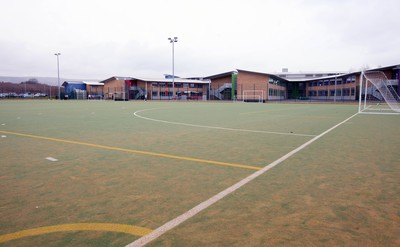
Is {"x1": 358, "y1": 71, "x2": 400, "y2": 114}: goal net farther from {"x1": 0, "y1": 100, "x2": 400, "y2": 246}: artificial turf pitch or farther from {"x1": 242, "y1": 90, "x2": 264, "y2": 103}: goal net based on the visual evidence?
{"x1": 0, "y1": 100, "x2": 400, "y2": 246}: artificial turf pitch

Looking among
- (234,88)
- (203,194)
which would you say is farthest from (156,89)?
(203,194)

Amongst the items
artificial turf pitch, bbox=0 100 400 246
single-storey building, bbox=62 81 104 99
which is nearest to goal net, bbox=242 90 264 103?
single-storey building, bbox=62 81 104 99

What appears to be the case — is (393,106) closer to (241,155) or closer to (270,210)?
(241,155)

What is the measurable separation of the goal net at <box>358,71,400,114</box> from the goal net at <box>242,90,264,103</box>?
790 inches

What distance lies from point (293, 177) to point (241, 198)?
1440mm

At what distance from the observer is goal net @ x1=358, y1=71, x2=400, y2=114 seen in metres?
30.1

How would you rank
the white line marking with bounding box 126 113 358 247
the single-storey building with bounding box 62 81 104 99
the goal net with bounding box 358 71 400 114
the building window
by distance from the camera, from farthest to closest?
the single-storey building with bounding box 62 81 104 99 < the building window < the goal net with bounding box 358 71 400 114 < the white line marking with bounding box 126 113 358 247

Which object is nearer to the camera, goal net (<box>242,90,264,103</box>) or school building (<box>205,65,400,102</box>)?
school building (<box>205,65,400,102</box>)

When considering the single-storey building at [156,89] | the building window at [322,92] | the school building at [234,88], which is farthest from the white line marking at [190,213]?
the building window at [322,92]

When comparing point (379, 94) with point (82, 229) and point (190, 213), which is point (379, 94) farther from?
point (82, 229)

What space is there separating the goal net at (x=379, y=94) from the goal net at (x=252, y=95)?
20056 millimetres

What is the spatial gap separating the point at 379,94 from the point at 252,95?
2753 centimetres

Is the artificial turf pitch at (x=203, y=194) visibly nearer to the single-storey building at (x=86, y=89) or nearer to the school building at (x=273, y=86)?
the school building at (x=273, y=86)

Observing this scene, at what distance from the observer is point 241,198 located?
3973mm
